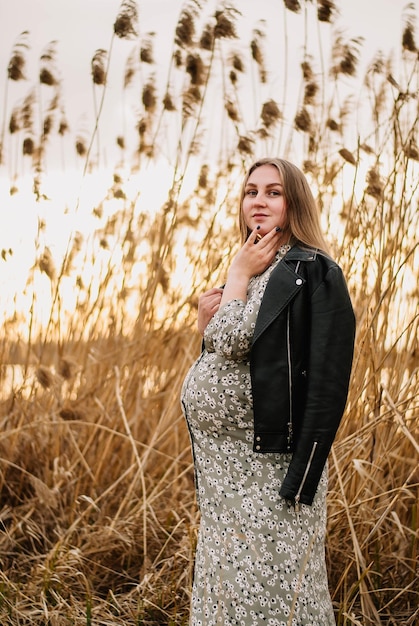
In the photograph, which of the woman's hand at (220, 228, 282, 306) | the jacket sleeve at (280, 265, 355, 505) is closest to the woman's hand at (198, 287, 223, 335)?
the woman's hand at (220, 228, 282, 306)

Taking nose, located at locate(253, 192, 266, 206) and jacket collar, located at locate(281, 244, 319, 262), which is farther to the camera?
nose, located at locate(253, 192, 266, 206)

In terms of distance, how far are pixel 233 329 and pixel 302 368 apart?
0.64 ft

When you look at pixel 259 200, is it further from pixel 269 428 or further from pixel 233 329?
pixel 269 428

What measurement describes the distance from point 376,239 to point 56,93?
167cm

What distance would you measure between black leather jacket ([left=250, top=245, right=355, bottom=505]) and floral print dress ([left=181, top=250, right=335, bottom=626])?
0.06m

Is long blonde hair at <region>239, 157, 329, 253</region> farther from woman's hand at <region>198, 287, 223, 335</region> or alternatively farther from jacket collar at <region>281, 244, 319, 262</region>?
woman's hand at <region>198, 287, 223, 335</region>

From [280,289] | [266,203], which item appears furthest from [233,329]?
[266,203]

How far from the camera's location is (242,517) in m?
1.99

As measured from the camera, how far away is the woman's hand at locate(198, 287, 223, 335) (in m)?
2.17

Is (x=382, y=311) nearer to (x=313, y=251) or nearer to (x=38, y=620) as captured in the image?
(x=313, y=251)

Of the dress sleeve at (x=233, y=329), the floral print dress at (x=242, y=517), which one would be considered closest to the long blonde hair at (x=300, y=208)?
the floral print dress at (x=242, y=517)

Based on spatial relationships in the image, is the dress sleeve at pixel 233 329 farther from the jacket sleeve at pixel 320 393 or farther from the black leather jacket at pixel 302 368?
the jacket sleeve at pixel 320 393

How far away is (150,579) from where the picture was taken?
9.18ft


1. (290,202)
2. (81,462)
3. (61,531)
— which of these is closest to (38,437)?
(81,462)
